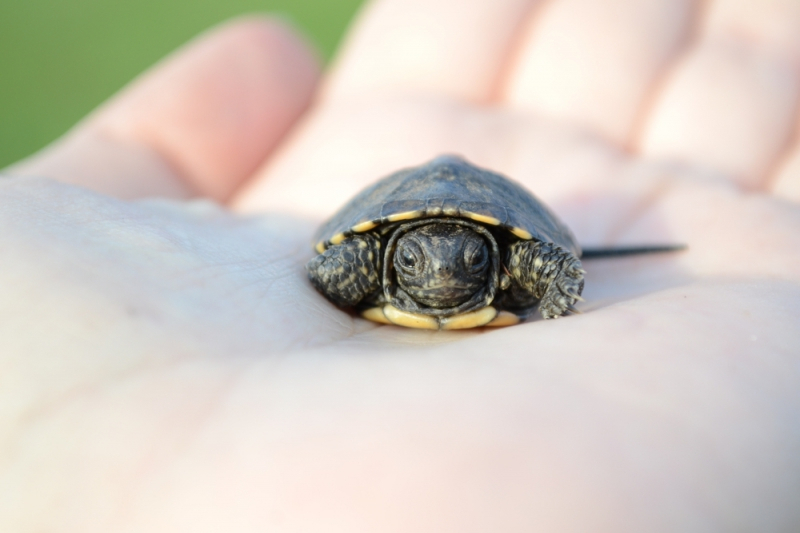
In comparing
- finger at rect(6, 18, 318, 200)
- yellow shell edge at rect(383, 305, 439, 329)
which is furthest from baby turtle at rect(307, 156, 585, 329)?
finger at rect(6, 18, 318, 200)

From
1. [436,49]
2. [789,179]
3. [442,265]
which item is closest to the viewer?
[442,265]

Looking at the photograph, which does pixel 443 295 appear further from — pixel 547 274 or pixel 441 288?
pixel 547 274

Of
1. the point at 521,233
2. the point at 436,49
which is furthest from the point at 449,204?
the point at 436,49

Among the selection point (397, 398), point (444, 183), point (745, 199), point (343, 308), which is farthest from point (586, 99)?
point (397, 398)

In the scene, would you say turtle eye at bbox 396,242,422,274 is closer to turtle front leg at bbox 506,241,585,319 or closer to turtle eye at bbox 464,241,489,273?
turtle eye at bbox 464,241,489,273

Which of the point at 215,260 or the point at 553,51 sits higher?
the point at 553,51

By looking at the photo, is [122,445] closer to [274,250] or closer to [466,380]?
[466,380]

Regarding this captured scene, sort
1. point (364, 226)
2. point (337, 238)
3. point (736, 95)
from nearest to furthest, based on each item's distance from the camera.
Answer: point (364, 226)
point (337, 238)
point (736, 95)

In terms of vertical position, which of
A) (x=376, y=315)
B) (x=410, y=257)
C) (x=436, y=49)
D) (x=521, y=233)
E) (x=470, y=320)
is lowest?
(x=376, y=315)
